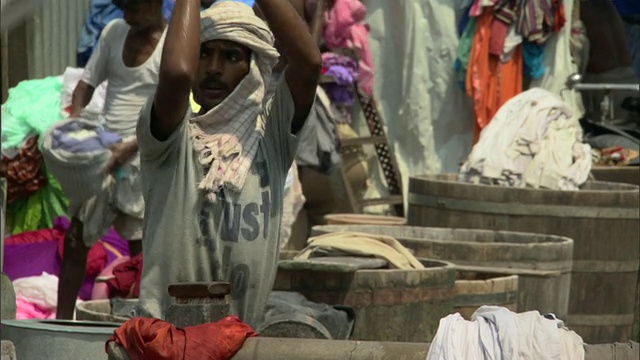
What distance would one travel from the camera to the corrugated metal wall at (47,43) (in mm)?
11047

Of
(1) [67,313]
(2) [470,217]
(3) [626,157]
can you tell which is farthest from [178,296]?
(3) [626,157]

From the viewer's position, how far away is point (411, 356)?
3002 millimetres

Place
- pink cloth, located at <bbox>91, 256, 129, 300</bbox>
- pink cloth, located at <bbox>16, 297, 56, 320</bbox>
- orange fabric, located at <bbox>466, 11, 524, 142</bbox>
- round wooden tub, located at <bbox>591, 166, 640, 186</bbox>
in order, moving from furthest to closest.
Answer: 1. orange fabric, located at <bbox>466, 11, 524, 142</bbox>
2. round wooden tub, located at <bbox>591, 166, 640, 186</bbox>
3. pink cloth, located at <bbox>16, 297, 56, 320</bbox>
4. pink cloth, located at <bbox>91, 256, 129, 300</bbox>

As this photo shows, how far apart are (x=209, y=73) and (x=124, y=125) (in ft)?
11.0

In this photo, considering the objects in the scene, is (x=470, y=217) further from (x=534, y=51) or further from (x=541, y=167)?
(x=534, y=51)

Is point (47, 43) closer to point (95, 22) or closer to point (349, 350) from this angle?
point (95, 22)

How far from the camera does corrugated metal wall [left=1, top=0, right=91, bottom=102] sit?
11.0 meters

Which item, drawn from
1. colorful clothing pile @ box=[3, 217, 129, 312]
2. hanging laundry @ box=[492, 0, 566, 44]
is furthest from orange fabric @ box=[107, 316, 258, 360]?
hanging laundry @ box=[492, 0, 566, 44]

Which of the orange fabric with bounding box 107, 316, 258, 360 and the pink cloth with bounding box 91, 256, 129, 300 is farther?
the pink cloth with bounding box 91, 256, 129, 300

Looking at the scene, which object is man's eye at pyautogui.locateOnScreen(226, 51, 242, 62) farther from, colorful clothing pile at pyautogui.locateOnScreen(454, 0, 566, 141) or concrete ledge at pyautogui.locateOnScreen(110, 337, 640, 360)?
colorful clothing pile at pyautogui.locateOnScreen(454, 0, 566, 141)

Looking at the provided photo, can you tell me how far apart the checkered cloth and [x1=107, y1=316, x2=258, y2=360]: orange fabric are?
77cm

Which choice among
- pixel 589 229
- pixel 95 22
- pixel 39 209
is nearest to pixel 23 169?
pixel 39 209

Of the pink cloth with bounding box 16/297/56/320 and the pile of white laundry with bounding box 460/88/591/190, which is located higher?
the pile of white laundry with bounding box 460/88/591/190

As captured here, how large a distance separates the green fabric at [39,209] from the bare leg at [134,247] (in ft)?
6.05
